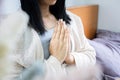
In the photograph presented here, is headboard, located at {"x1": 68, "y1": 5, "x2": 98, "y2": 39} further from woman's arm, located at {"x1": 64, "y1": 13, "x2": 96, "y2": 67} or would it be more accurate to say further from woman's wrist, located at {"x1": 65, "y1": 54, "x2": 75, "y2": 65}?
woman's wrist, located at {"x1": 65, "y1": 54, "x2": 75, "y2": 65}

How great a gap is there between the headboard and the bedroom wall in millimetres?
63

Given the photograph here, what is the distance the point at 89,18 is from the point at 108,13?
225mm

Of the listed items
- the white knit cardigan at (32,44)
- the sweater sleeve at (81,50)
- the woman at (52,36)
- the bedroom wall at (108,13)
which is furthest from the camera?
the bedroom wall at (108,13)

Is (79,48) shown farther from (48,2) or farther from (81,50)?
(48,2)

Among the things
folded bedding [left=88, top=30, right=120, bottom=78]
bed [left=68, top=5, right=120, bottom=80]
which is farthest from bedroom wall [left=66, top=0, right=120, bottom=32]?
folded bedding [left=88, top=30, right=120, bottom=78]

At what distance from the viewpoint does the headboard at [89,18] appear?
6.87 ft

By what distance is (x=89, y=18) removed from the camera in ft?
7.25

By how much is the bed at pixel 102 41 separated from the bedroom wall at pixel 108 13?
0.05 metres

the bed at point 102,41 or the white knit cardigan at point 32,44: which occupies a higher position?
the white knit cardigan at point 32,44

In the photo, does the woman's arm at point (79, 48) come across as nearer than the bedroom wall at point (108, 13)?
Yes

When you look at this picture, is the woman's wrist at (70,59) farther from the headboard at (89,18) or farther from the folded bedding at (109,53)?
the headboard at (89,18)

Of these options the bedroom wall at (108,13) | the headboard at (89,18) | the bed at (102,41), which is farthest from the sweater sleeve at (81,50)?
the bedroom wall at (108,13)

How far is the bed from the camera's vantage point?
1.51m

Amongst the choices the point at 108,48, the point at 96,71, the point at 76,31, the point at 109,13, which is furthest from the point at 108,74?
the point at 96,71
